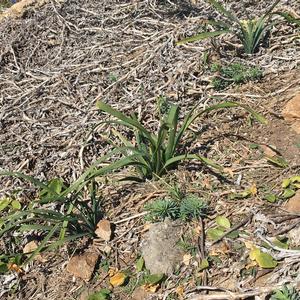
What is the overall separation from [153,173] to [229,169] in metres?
0.42

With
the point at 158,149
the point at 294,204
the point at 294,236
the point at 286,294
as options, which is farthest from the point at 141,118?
the point at 286,294

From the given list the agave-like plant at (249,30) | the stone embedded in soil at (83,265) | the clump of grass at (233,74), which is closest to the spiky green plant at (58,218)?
the stone embedded in soil at (83,265)

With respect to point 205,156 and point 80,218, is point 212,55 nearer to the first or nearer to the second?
point 205,156

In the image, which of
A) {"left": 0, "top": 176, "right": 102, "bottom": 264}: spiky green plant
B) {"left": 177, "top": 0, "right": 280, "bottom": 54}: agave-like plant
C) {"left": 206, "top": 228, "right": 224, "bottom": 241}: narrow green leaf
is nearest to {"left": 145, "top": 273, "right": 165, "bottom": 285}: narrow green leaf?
{"left": 206, "top": 228, "right": 224, "bottom": 241}: narrow green leaf

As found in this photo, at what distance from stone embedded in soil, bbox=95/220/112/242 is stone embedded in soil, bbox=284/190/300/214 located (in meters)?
0.90

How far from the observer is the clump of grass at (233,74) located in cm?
338

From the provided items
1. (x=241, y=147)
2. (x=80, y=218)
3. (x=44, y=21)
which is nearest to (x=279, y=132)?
(x=241, y=147)

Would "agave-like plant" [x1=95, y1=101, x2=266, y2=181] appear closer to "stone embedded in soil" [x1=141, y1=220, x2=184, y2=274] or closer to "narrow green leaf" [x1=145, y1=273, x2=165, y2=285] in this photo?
"stone embedded in soil" [x1=141, y1=220, x2=184, y2=274]

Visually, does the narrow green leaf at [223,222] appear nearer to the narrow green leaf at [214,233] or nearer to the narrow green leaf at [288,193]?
the narrow green leaf at [214,233]

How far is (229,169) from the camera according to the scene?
2.81 metres

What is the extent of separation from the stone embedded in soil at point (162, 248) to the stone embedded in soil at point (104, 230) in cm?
20

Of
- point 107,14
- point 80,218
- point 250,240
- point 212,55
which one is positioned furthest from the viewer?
point 107,14

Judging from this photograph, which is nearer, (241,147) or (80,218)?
(80,218)

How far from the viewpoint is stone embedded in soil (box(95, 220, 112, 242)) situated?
8.70 ft
